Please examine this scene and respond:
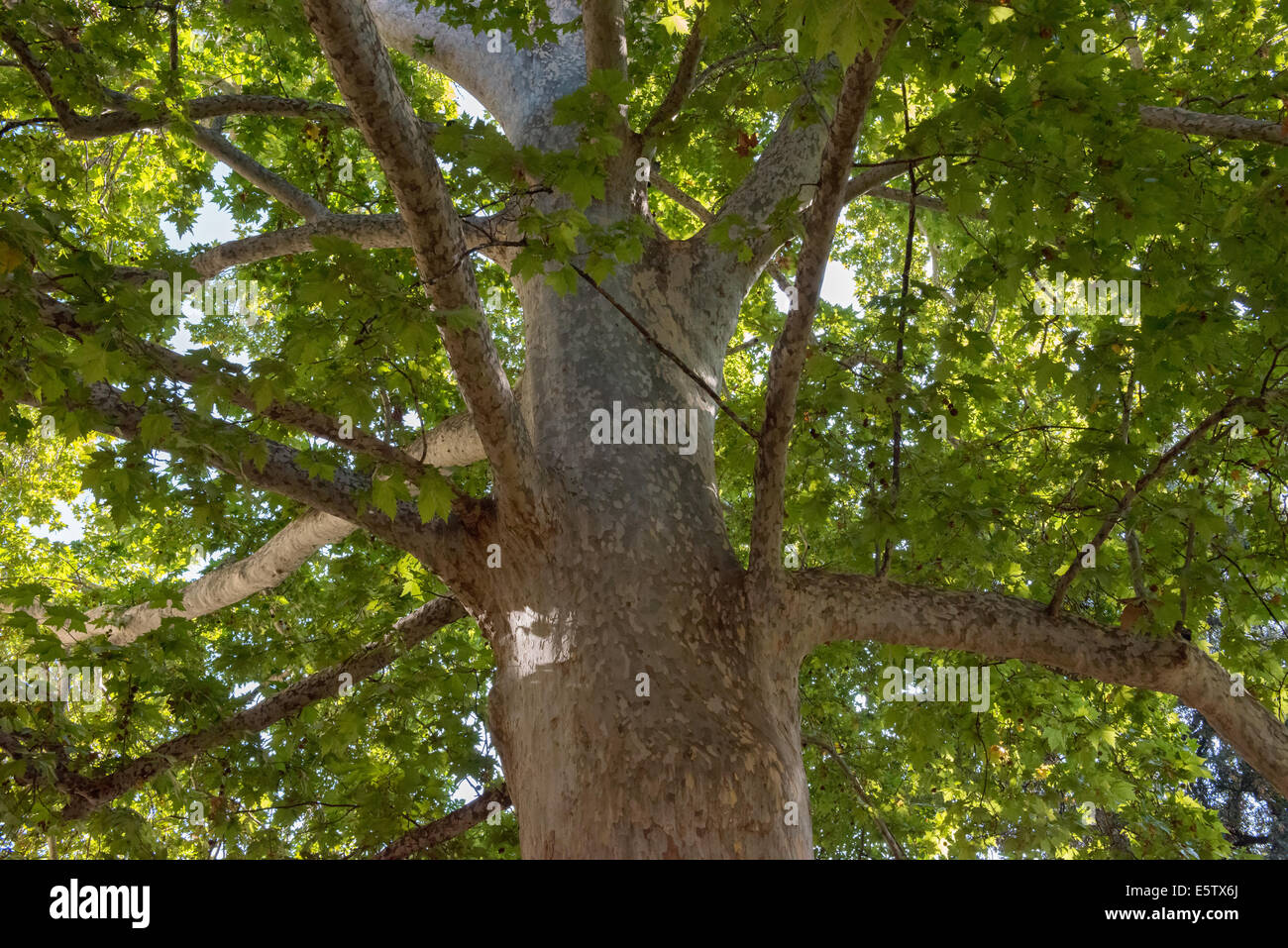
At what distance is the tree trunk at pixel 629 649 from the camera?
7.82ft

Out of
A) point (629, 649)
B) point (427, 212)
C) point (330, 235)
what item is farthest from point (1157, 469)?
point (330, 235)

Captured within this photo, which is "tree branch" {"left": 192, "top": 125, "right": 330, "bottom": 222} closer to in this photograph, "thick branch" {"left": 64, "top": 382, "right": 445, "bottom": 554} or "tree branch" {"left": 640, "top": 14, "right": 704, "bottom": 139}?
"tree branch" {"left": 640, "top": 14, "right": 704, "bottom": 139}

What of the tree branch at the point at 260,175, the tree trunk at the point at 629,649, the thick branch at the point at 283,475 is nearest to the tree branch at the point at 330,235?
the tree branch at the point at 260,175

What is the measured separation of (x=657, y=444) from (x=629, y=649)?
3.10 feet

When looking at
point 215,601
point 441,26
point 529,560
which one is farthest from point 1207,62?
point 215,601

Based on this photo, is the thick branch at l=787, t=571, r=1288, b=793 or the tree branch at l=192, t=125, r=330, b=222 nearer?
the thick branch at l=787, t=571, r=1288, b=793

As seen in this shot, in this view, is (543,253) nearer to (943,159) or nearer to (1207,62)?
(943,159)

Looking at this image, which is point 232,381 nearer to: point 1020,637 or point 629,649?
point 629,649

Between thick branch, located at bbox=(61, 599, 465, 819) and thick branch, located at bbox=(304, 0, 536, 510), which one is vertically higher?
thick branch, located at bbox=(304, 0, 536, 510)

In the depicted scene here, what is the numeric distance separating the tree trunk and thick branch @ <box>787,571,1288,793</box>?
0.30m

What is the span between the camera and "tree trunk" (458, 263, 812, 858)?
238 centimetres

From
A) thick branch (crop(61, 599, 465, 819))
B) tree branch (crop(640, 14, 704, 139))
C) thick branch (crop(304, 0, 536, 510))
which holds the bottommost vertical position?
thick branch (crop(61, 599, 465, 819))

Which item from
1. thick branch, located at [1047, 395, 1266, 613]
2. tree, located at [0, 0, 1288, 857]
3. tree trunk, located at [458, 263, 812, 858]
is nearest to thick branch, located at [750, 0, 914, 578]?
tree, located at [0, 0, 1288, 857]

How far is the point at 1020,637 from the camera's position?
3.17 metres
